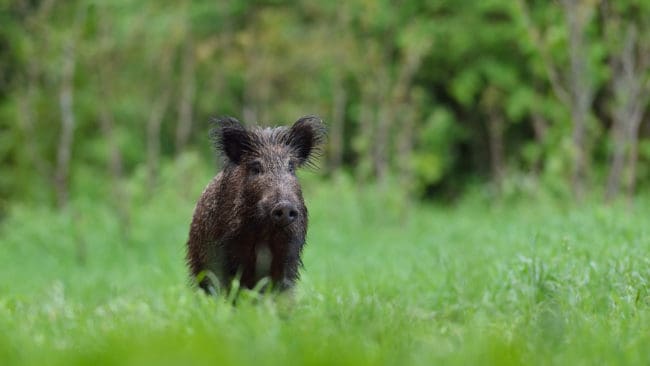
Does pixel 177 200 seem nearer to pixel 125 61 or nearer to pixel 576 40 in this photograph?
pixel 125 61

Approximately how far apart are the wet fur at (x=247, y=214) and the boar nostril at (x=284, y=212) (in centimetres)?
8

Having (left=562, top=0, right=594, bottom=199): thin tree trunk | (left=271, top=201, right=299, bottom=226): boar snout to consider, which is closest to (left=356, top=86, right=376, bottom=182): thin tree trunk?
(left=562, top=0, right=594, bottom=199): thin tree trunk

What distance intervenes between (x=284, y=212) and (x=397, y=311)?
1505 mm

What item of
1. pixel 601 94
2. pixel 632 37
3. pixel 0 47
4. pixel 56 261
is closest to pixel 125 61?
pixel 0 47

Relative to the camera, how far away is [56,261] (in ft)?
53.8

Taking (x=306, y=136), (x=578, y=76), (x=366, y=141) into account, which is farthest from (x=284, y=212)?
(x=366, y=141)

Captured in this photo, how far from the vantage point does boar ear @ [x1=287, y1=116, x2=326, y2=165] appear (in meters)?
7.36

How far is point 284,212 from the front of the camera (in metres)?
6.25

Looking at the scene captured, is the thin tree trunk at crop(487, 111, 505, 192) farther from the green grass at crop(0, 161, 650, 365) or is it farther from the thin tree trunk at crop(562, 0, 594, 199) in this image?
the green grass at crop(0, 161, 650, 365)

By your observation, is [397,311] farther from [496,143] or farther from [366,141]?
[496,143]

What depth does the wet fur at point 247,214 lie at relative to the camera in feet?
21.5

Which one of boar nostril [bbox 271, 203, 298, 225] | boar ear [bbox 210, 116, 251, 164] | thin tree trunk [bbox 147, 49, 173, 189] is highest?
thin tree trunk [bbox 147, 49, 173, 189]

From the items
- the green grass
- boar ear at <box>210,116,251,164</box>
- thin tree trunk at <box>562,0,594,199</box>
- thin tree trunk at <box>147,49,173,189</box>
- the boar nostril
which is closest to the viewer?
the green grass

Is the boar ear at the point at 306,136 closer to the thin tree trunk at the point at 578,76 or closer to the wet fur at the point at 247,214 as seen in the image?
the wet fur at the point at 247,214
